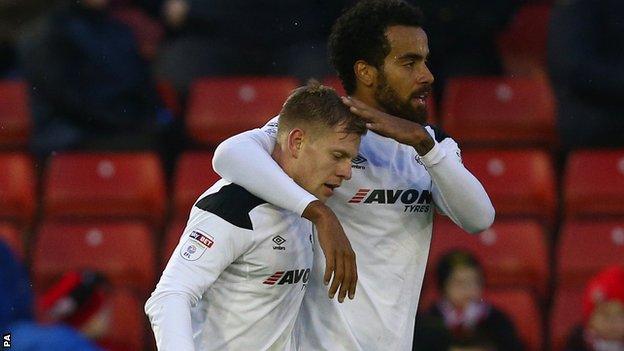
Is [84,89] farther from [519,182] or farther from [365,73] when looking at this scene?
[365,73]

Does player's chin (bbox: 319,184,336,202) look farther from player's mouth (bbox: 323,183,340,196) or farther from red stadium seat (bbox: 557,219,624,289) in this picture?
red stadium seat (bbox: 557,219,624,289)

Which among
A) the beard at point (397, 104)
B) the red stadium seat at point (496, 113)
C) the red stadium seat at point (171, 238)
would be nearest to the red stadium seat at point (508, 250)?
the red stadium seat at point (496, 113)

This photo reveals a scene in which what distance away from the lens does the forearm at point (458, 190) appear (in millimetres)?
3938

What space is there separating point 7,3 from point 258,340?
18.5ft

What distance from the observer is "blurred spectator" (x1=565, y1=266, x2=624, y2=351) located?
627cm

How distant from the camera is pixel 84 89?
7613mm

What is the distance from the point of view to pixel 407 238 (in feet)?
13.9

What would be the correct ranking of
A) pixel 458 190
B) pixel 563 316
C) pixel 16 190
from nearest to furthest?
pixel 458 190 → pixel 563 316 → pixel 16 190

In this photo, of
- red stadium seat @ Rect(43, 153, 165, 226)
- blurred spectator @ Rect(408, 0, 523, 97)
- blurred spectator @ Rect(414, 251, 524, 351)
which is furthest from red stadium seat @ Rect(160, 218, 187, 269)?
blurred spectator @ Rect(408, 0, 523, 97)

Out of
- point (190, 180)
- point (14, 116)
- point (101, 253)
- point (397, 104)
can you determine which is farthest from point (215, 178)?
point (397, 104)

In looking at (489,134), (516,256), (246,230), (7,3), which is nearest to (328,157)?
(246,230)

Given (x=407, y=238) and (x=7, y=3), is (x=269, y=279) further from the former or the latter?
(x=7, y=3)

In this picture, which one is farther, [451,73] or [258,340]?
[451,73]

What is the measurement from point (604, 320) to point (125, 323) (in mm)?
2261
